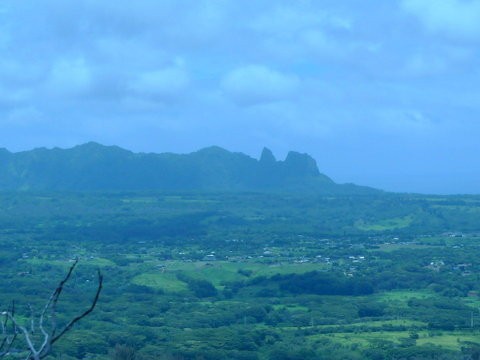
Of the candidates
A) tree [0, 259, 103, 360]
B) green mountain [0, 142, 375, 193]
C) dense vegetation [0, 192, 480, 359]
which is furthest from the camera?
green mountain [0, 142, 375, 193]

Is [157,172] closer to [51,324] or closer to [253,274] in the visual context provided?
[253,274]

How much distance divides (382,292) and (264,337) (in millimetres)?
14167

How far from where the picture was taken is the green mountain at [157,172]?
110438mm

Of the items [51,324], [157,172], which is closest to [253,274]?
[51,324]

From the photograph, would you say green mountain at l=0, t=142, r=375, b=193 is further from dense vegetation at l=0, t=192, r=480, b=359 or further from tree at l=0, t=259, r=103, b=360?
tree at l=0, t=259, r=103, b=360

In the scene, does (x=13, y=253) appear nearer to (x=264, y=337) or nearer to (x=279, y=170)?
(x=264, y=337)

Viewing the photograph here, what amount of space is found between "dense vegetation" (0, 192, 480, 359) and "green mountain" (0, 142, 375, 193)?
80.3 ft

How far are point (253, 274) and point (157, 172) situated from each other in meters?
71.0

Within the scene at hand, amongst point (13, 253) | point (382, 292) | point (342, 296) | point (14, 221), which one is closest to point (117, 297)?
point (342, 296)

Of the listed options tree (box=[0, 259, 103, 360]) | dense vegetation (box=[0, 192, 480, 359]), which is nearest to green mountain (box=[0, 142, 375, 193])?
dense vegetation (box=[0, 192, 480, 359])

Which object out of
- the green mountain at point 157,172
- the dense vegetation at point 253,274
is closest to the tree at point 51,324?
the dense vegetation at point 253,274

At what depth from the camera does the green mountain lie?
11044 centimetres

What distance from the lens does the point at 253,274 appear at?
1704 inches

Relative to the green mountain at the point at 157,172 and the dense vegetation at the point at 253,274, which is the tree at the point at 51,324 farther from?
the green mountain at the point at 157,172
